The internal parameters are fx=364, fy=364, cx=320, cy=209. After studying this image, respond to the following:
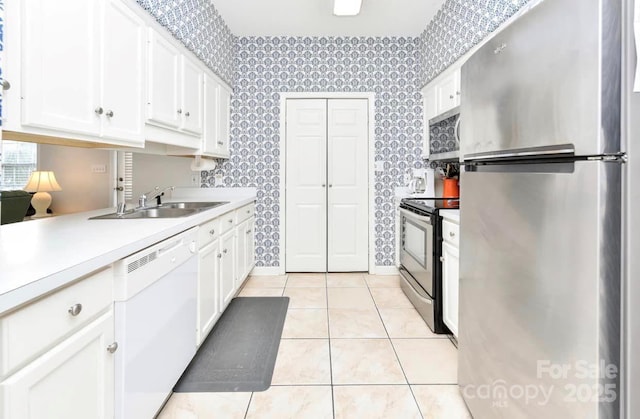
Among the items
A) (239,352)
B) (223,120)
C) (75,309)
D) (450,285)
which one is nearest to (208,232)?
(239,352)

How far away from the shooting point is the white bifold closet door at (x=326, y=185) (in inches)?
161

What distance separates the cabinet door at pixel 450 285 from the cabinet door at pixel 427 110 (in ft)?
5.35

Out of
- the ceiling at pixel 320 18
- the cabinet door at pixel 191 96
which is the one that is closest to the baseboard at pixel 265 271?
the cabinet door at pixel 191 96

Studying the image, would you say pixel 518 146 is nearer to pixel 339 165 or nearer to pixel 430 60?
pixel 430 60

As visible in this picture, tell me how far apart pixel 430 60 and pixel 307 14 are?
1.26 m

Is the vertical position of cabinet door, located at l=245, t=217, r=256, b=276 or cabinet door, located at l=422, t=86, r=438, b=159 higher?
cabinet door, located at l=422, t=86, r=438, b=159

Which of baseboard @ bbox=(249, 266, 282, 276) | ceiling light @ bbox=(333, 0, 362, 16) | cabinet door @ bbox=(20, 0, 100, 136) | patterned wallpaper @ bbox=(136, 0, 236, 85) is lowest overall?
baseboard @ bbox=(249, 266, 282, 276)

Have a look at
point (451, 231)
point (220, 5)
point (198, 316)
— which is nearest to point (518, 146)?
point (451, 231)

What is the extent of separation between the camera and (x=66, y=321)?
0.97 meters

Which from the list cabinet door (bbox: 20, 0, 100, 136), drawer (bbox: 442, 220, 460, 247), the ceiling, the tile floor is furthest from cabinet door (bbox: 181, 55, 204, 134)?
drawer (bbox: 442, 220, 460, 247)

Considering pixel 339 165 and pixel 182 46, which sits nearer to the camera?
pixel 182 46

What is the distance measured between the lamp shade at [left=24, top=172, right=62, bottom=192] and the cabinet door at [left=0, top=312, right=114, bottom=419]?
156 centimetres

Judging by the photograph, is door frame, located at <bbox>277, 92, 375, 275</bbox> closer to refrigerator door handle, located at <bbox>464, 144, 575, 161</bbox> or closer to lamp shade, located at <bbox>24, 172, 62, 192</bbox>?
lamp shade, located at <bbox>24, 172, 62, 192</bbox>

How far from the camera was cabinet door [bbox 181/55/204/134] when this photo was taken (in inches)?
103
